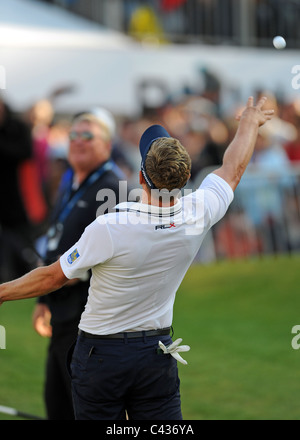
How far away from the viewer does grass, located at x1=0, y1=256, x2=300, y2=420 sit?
6.80 metres

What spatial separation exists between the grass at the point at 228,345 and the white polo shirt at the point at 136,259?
2.72 metres

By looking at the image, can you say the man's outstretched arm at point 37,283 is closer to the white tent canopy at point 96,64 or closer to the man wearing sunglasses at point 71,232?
the man wearing sunglasses at point 71,232

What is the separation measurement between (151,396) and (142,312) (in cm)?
42

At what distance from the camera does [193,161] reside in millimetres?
12547

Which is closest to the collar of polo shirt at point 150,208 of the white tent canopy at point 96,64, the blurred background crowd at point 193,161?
the blurred background crowd at point 193,161

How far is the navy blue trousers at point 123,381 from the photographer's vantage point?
12.6 ft

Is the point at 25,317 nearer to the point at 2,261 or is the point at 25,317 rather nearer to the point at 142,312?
the point at 2,261

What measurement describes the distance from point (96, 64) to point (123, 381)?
10.4 metres

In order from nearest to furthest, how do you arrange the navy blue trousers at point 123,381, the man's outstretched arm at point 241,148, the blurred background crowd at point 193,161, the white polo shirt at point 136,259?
the white polo shirt at point 136,259 → the navy blue trousers at point 123,381 → the man's outstretched arm at point 241,148 → the blurred background crowd at point 193,161

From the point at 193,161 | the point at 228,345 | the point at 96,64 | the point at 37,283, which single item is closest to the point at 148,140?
the point at 37,283

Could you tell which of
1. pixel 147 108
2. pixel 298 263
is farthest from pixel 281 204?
pixel 147 108

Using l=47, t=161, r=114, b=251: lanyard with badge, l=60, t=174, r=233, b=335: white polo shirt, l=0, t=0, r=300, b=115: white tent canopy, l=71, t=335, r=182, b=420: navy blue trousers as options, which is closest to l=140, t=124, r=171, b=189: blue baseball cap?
l=60, t=174, r=233, b=335: white polo shirt

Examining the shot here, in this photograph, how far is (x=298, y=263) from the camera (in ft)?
39.8

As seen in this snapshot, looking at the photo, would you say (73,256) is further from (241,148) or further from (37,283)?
(241,148)
